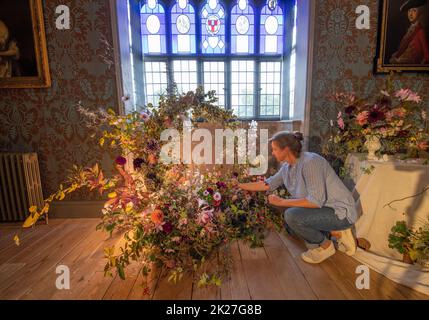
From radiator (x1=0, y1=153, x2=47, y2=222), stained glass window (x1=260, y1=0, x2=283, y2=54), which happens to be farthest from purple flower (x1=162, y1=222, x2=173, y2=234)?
stained glass window (x1=260, y1=0, x2=283, y2=54)

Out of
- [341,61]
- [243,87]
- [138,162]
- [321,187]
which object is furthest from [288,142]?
[243,87]

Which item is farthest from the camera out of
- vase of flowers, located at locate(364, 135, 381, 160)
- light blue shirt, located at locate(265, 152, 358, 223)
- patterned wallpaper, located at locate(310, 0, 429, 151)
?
patterned wallpaper, located at locate(310, 0, 429, 151)

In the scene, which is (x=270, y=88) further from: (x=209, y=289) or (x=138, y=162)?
(x=209, y=289)

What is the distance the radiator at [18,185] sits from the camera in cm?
259

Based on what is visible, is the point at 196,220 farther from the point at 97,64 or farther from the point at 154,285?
the point at 97,64

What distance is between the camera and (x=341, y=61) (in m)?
2.74

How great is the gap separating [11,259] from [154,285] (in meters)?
1.39

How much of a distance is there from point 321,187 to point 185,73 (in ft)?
10.8

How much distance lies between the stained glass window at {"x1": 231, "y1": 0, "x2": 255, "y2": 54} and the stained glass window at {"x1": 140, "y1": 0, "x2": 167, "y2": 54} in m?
1.23

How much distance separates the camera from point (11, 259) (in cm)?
203

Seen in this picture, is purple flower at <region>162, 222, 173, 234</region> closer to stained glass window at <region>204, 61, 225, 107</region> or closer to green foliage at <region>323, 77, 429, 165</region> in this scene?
green foliage at <region>323, 77, 429, 165</region>

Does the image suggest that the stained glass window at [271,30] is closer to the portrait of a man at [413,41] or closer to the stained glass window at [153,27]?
the stained glass window at [153,27]

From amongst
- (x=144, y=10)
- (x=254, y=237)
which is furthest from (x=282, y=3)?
(x=254, y=237)

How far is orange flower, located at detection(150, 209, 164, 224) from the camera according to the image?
152 centimetres
